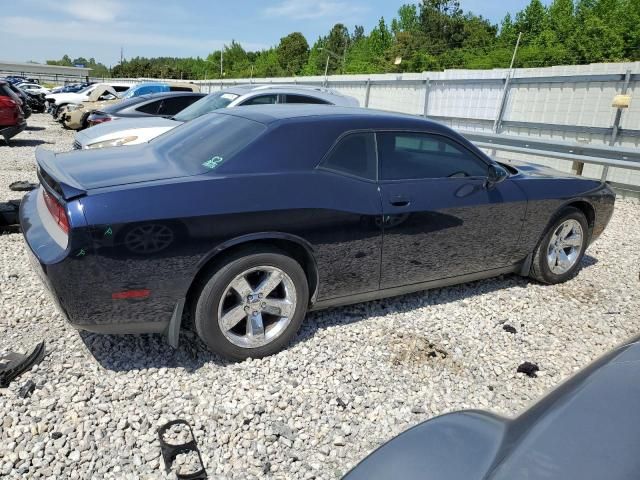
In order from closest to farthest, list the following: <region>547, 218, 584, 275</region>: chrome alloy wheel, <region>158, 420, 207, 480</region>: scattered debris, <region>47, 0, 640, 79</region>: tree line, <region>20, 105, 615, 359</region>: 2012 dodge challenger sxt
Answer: <region>158, 420, 207, 480</region>: scattered debris, <region>20, 105, 615, 359</region>: 2012 dodge challenger sxt, <region>547, 218, 584, 275</region>: chrome alloy wheel, <region>47, 0, 640, 79</region>: tree line

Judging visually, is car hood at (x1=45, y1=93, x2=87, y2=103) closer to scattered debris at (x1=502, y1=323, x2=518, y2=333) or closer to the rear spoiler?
the rear spoiler

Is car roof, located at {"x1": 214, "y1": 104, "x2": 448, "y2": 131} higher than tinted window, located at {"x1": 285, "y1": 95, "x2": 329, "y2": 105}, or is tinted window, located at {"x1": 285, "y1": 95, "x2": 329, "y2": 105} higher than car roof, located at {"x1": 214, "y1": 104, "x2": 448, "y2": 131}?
tinted window, located at {"x1": 285, "y1": 95, "x2": 329, "y2": 105}

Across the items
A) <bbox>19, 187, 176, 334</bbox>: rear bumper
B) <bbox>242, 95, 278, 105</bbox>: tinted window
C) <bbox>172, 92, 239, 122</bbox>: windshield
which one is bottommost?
<bbox>19, 187, 176, 334</bbox>: rear bumper

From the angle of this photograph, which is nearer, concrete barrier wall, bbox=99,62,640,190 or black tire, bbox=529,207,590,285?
black tire, bbox=529,207,590,285

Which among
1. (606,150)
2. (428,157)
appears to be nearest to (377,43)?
(606,150)

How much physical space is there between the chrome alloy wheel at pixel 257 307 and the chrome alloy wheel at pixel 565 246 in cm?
276

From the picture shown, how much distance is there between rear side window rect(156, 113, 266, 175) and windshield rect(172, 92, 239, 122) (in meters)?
4.43

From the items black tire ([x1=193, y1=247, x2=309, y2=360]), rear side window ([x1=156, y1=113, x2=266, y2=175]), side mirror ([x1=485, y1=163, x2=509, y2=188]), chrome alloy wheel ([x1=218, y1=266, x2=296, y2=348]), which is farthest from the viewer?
side mirror ([x1=485, y1=163, x2=509, y2=188])

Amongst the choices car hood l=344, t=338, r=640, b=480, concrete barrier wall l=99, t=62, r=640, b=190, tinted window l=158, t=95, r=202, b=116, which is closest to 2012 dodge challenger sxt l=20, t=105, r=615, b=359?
car hood l=344, t=338, r=640, b=480

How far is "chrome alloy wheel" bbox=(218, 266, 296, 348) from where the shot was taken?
3051mm

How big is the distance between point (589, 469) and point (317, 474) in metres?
1.47

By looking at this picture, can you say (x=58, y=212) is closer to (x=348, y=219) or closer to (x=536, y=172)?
(x=348, y=219)

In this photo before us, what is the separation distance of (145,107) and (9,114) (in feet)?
13.3

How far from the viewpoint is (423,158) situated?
383cm
